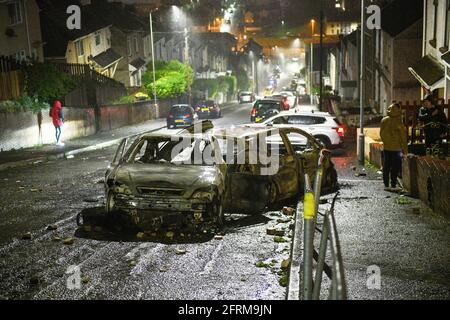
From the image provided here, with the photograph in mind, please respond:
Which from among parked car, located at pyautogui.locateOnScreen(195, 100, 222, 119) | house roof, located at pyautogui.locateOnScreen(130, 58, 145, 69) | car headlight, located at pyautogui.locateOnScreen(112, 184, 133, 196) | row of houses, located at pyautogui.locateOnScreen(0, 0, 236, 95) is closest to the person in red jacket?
row of houses, located at pyautogui.locateOnScreen(0, 0, 236, 95)

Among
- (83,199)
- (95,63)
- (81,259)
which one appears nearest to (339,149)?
(83,199)

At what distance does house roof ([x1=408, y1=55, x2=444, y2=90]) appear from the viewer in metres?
20.0

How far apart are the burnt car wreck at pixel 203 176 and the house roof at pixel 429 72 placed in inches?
406

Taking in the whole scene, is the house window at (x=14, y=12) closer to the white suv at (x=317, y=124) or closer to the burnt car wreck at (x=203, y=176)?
the white suv at (x=317, y=124)

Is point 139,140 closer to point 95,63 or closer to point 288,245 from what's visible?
point 288,245

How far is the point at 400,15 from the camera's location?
31.7 metres

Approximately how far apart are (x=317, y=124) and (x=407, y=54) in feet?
45.5

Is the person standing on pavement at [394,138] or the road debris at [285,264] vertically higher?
the person standing on pavement at [394,138]

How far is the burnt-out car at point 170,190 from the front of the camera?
28.1 feet

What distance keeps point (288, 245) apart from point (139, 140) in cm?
382

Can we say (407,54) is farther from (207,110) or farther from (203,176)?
(203,176)

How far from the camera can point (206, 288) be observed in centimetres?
632

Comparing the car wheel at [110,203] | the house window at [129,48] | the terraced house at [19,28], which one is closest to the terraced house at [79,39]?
the terraced house at [19,28]

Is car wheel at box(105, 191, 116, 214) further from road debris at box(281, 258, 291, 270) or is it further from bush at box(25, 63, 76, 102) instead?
bush at box(25, 63, 76, 102)
